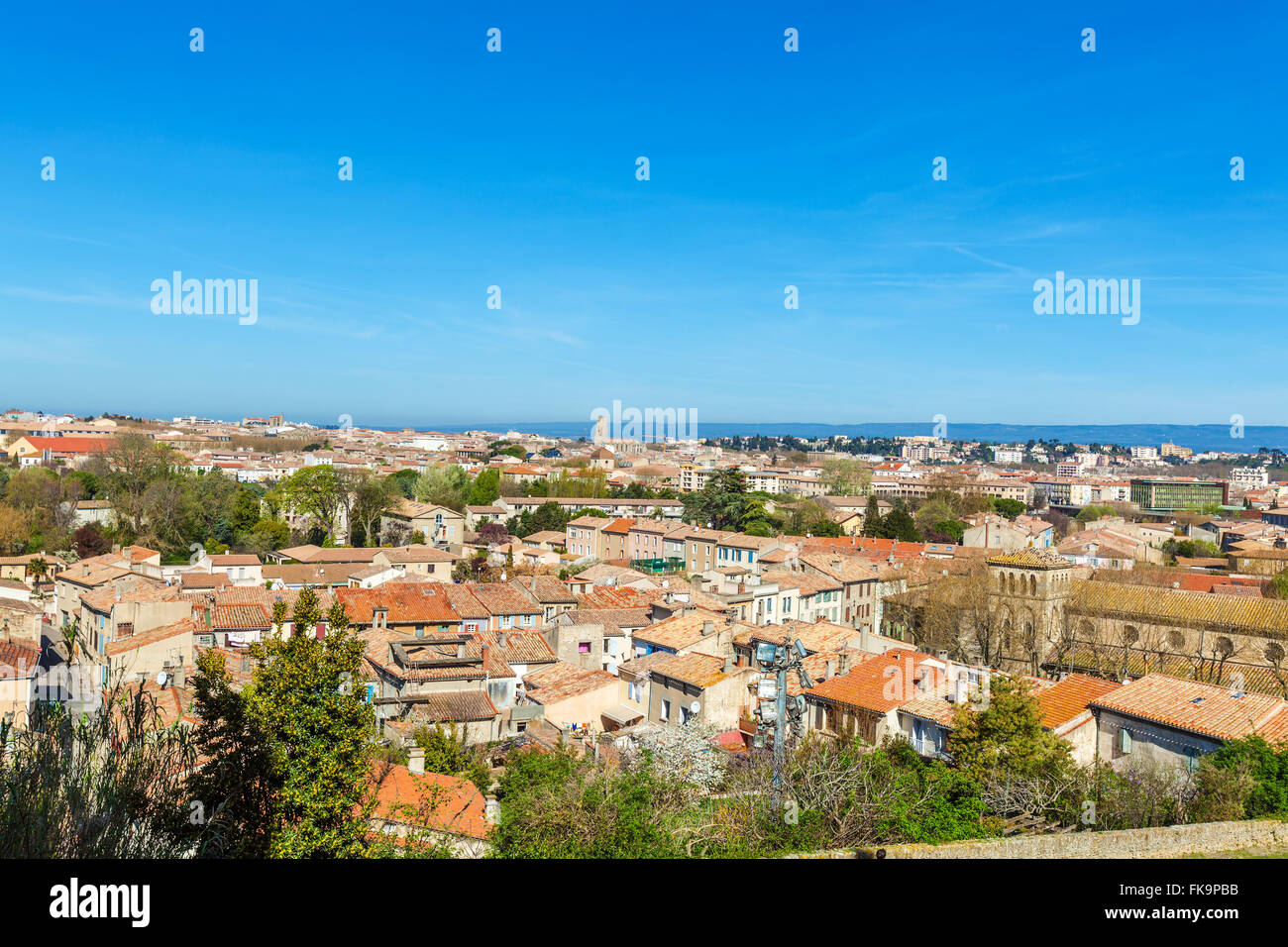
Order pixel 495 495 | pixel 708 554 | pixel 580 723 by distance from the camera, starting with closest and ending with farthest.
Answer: pixel 580 723 → pixel 708 554 → pixel 495 495

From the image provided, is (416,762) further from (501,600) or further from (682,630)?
(501,600)

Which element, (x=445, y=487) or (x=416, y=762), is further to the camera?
(x=445, y=487)

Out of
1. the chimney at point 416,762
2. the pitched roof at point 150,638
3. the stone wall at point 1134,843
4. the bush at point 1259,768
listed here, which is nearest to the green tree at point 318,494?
the pitched roof at point 150,638

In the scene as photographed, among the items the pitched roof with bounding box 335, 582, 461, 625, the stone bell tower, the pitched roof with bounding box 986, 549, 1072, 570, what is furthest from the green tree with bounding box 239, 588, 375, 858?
the pitched roof with bounding box 986, 549, 1072, 570

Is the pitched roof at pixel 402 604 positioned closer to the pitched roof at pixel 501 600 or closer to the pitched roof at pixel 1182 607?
the pitched roof at pixel 501 600

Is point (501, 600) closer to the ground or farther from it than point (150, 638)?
closer to the ground

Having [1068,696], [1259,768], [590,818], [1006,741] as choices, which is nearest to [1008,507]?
[1068,696]
